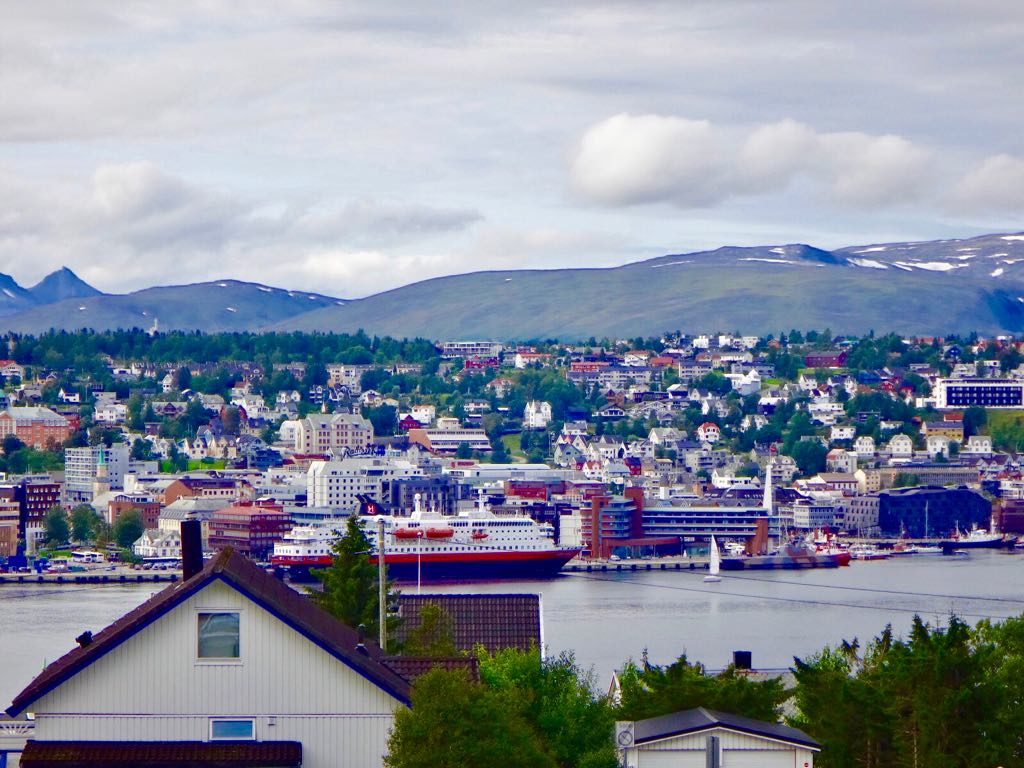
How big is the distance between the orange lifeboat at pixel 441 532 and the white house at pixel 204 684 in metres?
30.1

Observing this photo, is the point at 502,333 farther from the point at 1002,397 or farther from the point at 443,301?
the point at 1002,397

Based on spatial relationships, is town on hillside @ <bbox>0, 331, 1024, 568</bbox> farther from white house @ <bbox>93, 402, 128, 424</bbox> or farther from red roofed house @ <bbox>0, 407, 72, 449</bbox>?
white house @ <bbox>93, 402, 128, 424</bbox>

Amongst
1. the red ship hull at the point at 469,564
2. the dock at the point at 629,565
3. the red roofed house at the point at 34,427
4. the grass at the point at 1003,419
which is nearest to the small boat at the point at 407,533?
the red ship hull at the point at 469,564

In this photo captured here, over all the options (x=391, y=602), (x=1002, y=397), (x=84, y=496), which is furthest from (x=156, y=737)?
(x=1002, y=397)

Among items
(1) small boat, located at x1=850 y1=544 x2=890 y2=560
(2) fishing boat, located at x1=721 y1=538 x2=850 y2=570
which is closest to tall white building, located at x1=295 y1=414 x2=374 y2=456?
(1) small boat, located at x1=850 y1=544 x2=890 y2=560

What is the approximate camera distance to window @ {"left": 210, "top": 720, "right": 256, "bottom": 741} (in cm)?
555

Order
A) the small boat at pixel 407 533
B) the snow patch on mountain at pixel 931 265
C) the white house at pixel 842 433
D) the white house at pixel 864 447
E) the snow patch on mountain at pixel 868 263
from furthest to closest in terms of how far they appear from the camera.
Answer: the snow patch on mountain at pixel 868 263 → the snow patch on mountain at pixel 931 265 → the white house at pixel 842 433 → the white house at pixel 864 447 → the small boat at pixel 407 533

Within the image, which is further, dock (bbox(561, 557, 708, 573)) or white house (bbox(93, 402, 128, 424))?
white house (bbox(93, 402, 128, 424))

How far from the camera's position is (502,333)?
144 meters

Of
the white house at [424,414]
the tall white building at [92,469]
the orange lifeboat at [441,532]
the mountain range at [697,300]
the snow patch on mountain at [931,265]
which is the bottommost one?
the orange lifeboat at [441,532]

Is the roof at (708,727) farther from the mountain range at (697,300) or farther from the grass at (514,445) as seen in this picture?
the mountain range at (697,300)

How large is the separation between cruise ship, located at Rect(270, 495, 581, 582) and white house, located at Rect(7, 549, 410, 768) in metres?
30.7

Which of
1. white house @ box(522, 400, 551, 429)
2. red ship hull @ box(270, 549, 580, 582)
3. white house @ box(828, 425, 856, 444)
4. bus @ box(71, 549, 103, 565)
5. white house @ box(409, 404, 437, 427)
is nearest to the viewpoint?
red ship hull @ box(270, 549, 580, 582)

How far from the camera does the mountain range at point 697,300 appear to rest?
136 metres
